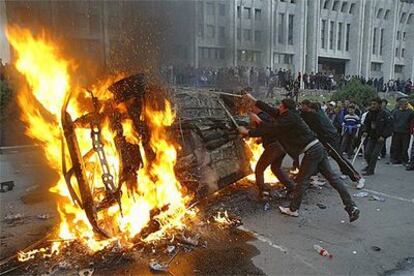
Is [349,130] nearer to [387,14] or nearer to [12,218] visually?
[12,218]

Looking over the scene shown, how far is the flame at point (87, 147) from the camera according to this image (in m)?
4.18

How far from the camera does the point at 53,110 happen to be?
4.39m

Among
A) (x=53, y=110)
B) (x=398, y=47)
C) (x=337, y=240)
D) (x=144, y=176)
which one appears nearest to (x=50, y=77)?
(x=53, y=110)

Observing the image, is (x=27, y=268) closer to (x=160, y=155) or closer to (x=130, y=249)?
(x=130, y=249)

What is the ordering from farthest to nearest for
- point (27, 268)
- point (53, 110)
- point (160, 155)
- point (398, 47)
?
point (398, 47) → point (160, 155) → point (53, 110) → point (27, 268)

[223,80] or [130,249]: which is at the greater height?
[223,80]

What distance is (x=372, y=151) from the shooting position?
8008 millimetres

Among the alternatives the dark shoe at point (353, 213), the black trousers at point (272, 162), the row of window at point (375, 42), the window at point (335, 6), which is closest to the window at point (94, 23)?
the black trousers at point (272, 162)

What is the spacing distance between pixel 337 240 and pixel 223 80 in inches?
263

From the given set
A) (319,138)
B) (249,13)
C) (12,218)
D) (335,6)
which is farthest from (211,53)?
(335,6)

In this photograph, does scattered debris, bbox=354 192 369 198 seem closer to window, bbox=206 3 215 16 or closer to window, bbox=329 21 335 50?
window, bbox=206 3 215 16

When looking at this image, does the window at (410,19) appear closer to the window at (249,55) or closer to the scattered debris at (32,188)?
the window at (249,55)

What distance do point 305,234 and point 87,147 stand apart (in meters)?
2.88

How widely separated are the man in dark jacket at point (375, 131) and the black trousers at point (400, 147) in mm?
1547
